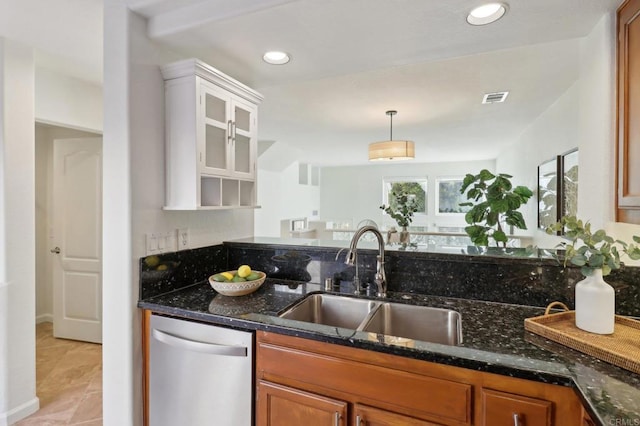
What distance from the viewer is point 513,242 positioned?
4062 mm

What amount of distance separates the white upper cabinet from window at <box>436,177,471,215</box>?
→ 695cm

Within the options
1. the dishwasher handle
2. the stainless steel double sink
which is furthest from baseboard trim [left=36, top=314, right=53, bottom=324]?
the stainless steel double sink

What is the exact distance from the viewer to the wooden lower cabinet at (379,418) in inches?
45.7

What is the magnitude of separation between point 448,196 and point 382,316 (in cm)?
703

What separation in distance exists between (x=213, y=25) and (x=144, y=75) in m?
0.43

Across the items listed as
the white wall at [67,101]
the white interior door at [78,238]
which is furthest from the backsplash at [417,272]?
the white interior door at [78,238]

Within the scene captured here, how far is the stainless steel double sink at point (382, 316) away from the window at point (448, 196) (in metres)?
6.89

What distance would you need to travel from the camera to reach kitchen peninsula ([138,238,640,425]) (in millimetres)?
1012

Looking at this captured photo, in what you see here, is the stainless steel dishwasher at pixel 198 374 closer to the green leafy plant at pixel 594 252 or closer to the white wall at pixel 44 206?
the green leafy plant at pixel 594 252

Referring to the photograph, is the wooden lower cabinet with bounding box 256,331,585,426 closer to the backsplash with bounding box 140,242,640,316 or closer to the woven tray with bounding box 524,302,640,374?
the woven tray with bounding box 524,302,640,374

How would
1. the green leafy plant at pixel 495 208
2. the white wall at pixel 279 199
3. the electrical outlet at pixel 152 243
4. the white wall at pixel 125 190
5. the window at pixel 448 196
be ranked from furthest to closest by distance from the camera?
1. the window at pixel 448 196
2. the white wall at pixel 279 199
3. the green leafy plant at pixel 495 208
4. the electrical outlet at pixel 152 243
5. the white wall at pixel 125 190

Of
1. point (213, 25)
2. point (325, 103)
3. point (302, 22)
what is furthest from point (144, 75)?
point (325, 103)

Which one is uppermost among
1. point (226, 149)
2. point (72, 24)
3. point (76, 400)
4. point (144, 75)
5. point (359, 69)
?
point (72, 24)

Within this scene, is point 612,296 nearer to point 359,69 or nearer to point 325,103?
point 359,69
